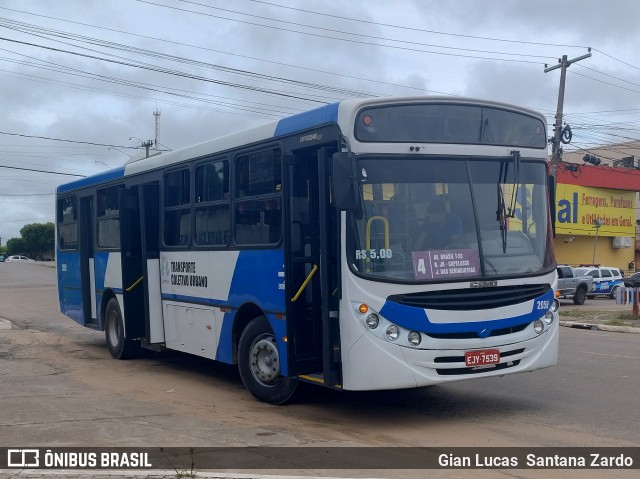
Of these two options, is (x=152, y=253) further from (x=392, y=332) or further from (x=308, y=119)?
(x=392, y=332)

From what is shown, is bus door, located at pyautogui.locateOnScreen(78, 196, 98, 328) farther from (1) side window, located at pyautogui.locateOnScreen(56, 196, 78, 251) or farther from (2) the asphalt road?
(2) the asphalt road

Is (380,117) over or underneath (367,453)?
over

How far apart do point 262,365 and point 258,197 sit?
2.00 m

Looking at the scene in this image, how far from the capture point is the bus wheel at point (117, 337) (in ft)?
46.9

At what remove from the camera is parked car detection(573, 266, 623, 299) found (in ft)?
117

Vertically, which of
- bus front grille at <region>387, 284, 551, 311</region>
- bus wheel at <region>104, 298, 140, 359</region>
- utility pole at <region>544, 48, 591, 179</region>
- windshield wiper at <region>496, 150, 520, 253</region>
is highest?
utility pole at <region>544, 48, 591, 179</region>

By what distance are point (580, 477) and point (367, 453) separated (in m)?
1.82

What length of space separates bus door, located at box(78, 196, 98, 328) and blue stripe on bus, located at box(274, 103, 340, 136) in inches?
283

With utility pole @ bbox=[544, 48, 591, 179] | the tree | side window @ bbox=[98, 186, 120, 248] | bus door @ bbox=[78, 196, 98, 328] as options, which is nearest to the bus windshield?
side window @ bbox=[98, 186, 120, 248]

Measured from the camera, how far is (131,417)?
30.0 ft

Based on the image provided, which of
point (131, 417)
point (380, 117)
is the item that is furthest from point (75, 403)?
point (380, 117)

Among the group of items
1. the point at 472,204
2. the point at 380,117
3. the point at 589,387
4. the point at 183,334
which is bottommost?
the point at 589,387

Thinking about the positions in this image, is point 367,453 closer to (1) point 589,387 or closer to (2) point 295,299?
(2) point 295,299

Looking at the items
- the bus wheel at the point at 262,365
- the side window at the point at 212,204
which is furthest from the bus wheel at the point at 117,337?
the bus wheel at the point at 262,365
